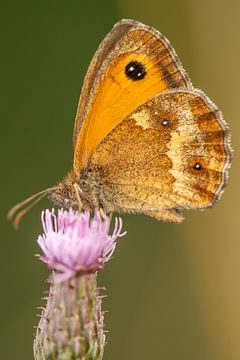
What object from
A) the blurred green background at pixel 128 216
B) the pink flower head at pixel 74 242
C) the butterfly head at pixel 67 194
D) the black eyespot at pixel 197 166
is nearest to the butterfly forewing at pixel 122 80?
the butterfly head at pixel 67 194

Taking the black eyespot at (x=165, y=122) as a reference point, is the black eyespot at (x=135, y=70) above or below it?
above

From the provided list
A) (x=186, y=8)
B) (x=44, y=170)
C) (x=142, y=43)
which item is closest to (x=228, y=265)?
(x=44, y=170)

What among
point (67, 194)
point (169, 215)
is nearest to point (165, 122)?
point (169, 215)

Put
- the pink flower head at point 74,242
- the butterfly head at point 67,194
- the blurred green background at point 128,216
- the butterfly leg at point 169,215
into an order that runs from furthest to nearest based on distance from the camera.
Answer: the blurred green background at point 128,216 < the butterfly head at point 67,194 < the butterfly leg at point 169,215 < the pink flower head at point 74,242

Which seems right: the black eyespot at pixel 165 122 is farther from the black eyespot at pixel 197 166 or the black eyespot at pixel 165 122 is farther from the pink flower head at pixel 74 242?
the pink flower head at pixel 74 242

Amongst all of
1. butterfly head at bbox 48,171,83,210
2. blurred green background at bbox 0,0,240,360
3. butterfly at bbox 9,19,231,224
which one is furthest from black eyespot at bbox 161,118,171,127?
blurred green background at bbox 0,0,240,360

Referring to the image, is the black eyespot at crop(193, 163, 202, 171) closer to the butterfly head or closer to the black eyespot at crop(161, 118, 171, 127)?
the black eyespot at crop(161, 118, 171, 127)

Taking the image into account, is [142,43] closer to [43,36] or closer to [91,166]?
[91,166]
